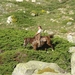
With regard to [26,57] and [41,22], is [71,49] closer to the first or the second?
[26,57]

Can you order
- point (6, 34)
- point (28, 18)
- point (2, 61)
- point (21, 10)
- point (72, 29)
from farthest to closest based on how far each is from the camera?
1. point (21, 10)
2. point (28, 18)
3. point (72, 29)
4. point (6, 34)
5. point (2, 61)

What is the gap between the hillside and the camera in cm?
2197

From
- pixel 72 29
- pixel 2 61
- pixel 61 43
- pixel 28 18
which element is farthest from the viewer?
pixel 28 18

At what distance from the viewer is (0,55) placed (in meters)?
22.3

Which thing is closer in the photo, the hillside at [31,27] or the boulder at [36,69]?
the boulder at [36,69]

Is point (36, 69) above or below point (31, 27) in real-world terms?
above

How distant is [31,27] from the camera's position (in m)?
34.0

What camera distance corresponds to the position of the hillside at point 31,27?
2197cm

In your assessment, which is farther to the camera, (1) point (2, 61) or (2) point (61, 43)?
(2) point (61, 43)

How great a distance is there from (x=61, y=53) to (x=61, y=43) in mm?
2312

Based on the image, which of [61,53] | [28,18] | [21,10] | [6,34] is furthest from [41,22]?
[61,53]

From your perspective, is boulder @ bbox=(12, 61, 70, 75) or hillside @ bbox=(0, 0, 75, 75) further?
hillside @ bbox=(0, 0, 75, 75)

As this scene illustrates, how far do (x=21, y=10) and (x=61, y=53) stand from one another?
55.1 ft

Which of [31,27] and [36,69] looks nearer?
[36,69]
